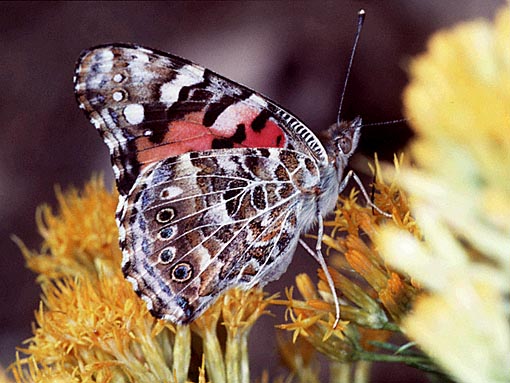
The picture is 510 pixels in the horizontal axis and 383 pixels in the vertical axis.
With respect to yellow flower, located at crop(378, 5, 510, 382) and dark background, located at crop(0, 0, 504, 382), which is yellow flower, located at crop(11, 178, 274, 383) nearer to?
yellow flower, located at crop(378, 5, 510, 382)

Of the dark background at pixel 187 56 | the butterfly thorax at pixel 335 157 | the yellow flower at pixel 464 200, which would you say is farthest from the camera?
the dark background at pixel 187 56

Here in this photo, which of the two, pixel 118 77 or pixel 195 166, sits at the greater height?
pixel 118 77

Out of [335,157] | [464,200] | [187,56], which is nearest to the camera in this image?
[464,200]

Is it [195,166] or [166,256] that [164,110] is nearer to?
[195,166]

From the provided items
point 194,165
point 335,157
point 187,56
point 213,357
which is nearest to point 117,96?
point 194,165

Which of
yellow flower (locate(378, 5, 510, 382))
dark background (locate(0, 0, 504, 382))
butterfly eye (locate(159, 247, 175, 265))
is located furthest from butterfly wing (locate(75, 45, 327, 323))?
dark background (locate(0, 0, 504, 382))

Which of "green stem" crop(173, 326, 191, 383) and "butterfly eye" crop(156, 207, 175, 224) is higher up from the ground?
"butterfly eye" crop(156, 207, 175, 224)

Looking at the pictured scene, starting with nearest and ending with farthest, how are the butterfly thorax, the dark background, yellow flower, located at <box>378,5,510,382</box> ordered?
yellow flower, located at <box>378,5,510,382</box>, the butterfly thorax, the dark background

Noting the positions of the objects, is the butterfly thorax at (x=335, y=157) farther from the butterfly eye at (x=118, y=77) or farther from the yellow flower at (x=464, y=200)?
the yellow flower at (x=464, y=200)

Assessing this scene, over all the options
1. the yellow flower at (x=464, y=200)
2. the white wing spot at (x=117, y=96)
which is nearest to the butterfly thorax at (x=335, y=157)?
the white wing spot at (x=117, y=96)
